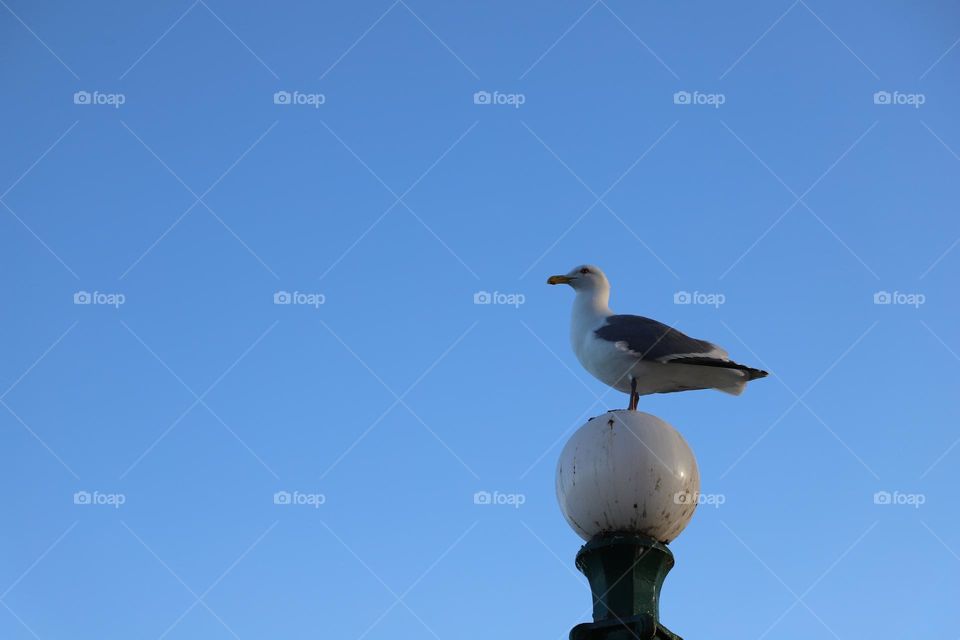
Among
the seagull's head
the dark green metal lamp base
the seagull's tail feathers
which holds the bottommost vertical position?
the dark green metal lamp base

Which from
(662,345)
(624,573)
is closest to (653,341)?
(662,345)

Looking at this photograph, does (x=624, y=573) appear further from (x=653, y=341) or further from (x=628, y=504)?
(x=653, y=341)

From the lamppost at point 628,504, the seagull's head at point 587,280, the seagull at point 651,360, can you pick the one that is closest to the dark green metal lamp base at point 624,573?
the lamppost at point 628,504

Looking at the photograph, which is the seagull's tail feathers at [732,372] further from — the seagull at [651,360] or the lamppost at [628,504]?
the lamppost at [628,504]

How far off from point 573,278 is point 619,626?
14.9ft

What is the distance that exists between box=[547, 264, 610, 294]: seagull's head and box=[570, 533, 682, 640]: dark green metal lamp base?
12.9ft

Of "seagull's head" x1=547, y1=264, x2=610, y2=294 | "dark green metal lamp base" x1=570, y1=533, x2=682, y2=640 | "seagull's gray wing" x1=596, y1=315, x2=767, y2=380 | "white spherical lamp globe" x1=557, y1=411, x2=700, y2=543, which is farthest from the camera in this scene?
"seagull's head" x1=547, y1=264, x2=610, y2=294

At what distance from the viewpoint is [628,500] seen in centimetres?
558

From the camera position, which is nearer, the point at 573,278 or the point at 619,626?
the point at 619,626

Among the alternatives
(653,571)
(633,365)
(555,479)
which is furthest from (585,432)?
(633,365)

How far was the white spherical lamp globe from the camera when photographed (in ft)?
18.3

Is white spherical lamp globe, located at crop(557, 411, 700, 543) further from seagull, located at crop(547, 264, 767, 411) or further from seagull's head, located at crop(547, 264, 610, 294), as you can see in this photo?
seagull's head, located at crop(547, 264, 610, 294)

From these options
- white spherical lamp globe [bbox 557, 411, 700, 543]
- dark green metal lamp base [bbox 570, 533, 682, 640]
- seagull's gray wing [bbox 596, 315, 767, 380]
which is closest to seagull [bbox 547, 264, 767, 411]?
seagull's gray wing [bbox 596, 315, 767, 380]

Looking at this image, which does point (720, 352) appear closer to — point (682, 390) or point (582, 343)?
point (682, 390)
